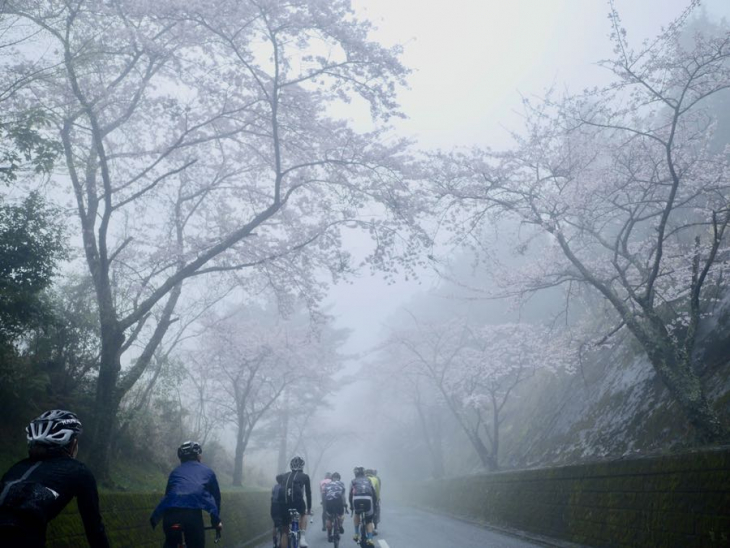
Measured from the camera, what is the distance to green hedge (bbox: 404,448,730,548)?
612 centimetres

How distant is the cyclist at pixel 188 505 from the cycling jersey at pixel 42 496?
2283 mm

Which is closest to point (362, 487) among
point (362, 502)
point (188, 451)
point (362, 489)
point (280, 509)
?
point (362, 489)

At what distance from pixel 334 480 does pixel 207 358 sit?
15.4 meters

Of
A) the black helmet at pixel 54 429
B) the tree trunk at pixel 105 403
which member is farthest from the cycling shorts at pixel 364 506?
the black helmet at pixel 54 429

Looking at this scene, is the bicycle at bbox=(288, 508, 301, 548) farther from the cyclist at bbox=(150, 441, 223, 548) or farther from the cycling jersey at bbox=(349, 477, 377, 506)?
the cyclist at bbox=(150, 441, 223, 548)

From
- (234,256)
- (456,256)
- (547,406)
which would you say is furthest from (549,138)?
(456,256)

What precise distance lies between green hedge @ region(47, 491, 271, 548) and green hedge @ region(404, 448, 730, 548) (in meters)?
7.28

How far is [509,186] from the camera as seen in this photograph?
45.4ft

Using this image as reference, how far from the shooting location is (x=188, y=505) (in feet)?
17.8

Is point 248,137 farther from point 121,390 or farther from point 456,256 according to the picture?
point 456,256

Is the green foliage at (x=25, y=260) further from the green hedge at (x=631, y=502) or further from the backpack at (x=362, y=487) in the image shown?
the green hedge at (x=631, y=502)

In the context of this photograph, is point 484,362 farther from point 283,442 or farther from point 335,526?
point 283,442

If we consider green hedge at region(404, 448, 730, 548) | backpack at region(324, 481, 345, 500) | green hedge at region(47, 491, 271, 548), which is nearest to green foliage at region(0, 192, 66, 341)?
green hedge at region(47, 491, 271, 548)

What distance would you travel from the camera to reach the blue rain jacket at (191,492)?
545cm
